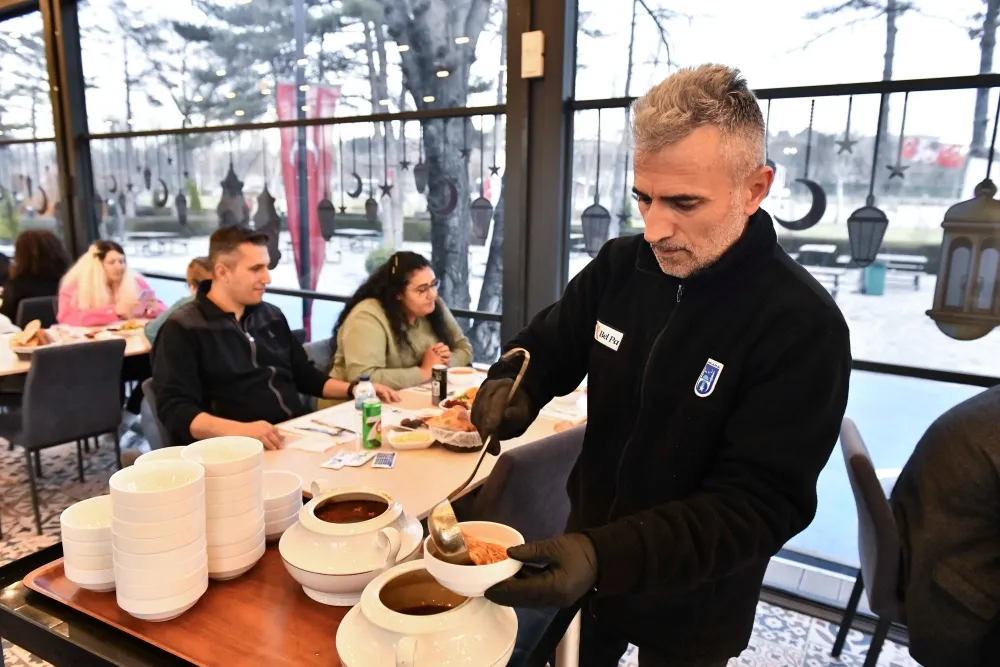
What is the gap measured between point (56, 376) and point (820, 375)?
3.07 meters

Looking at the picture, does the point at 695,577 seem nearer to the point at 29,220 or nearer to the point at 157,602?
the point at 157,602

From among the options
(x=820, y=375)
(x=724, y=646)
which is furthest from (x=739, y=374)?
(x=724, y=646)

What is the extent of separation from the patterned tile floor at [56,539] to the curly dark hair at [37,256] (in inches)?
53.0

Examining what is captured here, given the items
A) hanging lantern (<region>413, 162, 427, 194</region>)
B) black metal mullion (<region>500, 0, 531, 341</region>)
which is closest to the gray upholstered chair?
black metal mullion (<region>500, 0, 531, 341</region>)

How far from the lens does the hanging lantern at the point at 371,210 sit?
12.7 feet

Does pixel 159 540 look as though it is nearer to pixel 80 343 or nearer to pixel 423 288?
pixel 423 288

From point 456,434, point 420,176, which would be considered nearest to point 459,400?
point 456,434

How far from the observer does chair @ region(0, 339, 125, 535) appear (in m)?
2.84

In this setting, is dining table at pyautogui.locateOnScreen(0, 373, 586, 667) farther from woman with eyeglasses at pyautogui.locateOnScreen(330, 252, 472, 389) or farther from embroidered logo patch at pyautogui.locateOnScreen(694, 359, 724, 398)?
woman with eyeglasses at pyautogui.locateOnScreen(330, 252, 472, 389)

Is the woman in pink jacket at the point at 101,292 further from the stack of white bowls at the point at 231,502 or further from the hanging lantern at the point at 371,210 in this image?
the stack of white bowls at the point at 231,502

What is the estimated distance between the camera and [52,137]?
5.69 m

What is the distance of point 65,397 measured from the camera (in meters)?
2.96

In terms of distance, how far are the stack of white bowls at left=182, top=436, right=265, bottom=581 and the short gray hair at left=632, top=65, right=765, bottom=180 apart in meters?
0.80

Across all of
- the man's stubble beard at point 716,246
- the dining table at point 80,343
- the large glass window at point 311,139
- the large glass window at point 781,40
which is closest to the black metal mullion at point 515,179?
the large glass window at point 311,139
